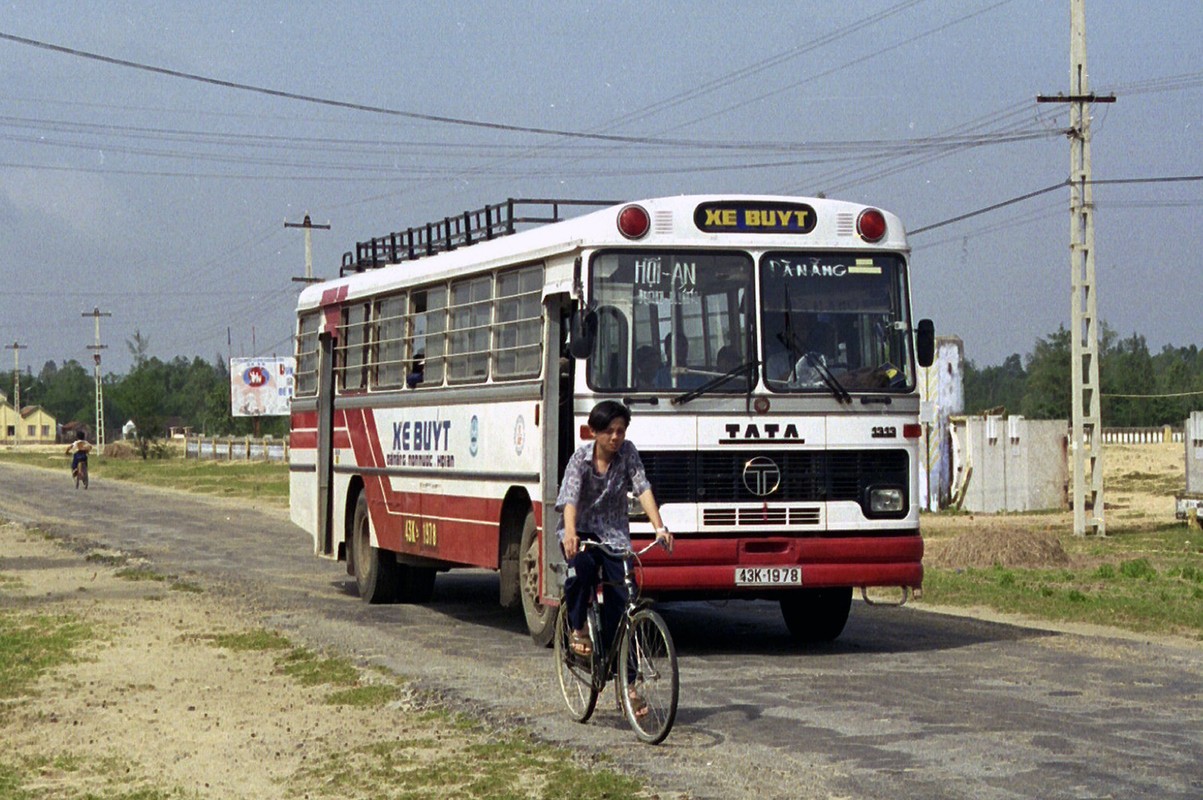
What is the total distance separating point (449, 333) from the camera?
16.7 meters

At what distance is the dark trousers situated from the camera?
10.3 meters

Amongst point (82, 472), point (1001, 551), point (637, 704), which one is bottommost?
point (1001, 551)

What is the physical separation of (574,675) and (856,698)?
6.18 ft

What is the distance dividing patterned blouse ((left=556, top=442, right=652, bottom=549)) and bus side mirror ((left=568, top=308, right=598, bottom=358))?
3038 mm

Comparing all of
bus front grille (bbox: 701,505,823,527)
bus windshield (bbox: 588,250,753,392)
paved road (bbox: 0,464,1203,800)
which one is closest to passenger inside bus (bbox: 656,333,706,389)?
bus windshield (bbox: 588,250,753,392)

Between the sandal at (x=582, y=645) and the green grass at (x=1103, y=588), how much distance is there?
731cm

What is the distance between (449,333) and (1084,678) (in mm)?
6801

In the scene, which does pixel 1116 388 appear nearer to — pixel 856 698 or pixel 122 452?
pixel 122 452

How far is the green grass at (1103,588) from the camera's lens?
56.5 ft

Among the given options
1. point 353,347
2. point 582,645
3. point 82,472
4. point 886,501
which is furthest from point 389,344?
point 82,472

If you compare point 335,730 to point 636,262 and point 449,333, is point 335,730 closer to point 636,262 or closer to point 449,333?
point 636,262

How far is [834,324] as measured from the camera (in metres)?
14.1

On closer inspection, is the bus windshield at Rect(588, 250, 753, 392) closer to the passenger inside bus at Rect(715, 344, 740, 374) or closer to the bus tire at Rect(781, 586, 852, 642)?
the passenger inside bus at Rect(715, 344, 740, 374)

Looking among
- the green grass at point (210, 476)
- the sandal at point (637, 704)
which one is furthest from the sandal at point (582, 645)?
the green grass at point (210, 476)
